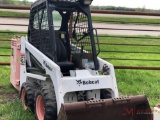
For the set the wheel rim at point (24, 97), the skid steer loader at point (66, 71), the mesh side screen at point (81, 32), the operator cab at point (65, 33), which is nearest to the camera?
the skid steer loader at point (66, 71)

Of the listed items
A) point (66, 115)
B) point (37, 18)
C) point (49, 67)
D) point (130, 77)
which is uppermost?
point (37, 18)

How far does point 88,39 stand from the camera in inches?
196

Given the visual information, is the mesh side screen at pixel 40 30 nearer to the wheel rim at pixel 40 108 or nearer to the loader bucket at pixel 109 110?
the wheel rim at pixel 40 108

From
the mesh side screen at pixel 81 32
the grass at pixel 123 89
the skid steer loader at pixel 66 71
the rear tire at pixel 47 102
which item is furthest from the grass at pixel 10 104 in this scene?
the mesh side screen at pixel 81 32

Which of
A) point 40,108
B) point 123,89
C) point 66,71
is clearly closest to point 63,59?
point 66,71

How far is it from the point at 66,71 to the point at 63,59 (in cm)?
25

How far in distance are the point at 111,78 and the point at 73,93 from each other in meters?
Answer: 0.57

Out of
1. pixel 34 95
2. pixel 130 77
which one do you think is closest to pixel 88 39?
pixel 34 95

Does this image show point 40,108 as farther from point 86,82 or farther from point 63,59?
point 63,59

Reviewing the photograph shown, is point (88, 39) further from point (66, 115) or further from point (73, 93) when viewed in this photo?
point (66, 115)

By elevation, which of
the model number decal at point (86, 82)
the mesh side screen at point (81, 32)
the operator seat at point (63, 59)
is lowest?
the model number decal at point (86, 82)

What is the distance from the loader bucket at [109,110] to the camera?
366 cm

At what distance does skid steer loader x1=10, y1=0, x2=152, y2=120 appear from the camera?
13.0 ft

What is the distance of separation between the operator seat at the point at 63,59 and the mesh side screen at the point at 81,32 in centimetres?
23
